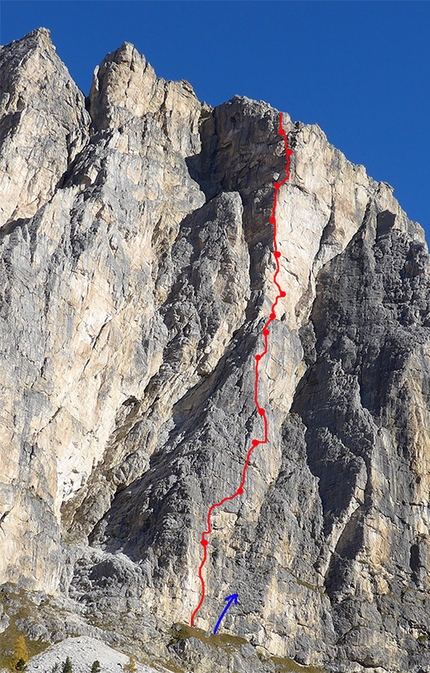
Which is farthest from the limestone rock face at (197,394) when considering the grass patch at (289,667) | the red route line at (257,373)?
the red route line at (257,373)

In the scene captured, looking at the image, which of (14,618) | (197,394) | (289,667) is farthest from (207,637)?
(197,394)

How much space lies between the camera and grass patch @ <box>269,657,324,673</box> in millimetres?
108812

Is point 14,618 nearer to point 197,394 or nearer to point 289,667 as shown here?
point 289,667

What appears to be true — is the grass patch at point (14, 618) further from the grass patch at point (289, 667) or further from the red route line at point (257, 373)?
the grass patch at point (289, 667)

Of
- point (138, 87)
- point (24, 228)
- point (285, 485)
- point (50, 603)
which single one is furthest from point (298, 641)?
point (138, 87)

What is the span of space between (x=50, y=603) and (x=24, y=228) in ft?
128

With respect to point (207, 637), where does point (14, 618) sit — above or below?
below

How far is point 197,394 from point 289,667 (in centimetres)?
3112

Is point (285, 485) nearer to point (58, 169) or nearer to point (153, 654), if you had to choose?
point (153, 654)

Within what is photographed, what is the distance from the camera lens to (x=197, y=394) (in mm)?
126375

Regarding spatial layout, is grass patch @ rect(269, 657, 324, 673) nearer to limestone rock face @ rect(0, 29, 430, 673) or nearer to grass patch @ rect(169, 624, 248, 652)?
limestone rock face @ rect(0, 29, 430, 673)

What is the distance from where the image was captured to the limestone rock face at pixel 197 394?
4277 inches

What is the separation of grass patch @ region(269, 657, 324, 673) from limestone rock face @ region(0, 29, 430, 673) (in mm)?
252

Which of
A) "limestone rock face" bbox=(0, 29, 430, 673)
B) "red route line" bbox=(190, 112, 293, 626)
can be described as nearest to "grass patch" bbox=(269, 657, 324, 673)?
"limestone rock face" bbox=(0, 29, 430, 673)
